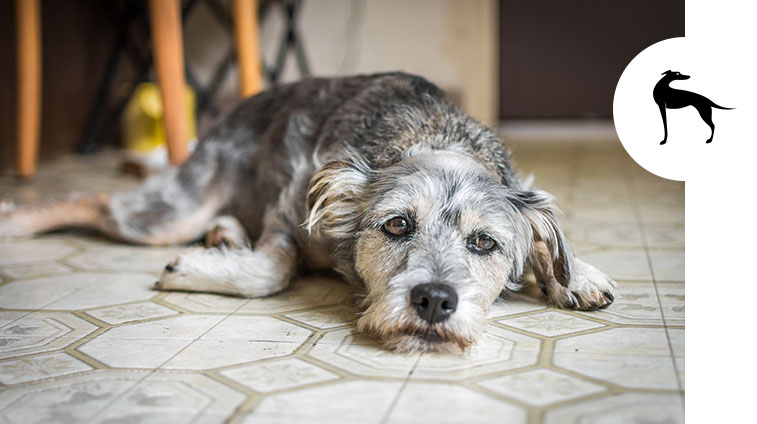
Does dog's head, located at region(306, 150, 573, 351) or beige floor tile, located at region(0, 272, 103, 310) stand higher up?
dog's head, located at region(306, 150, 573, 351)

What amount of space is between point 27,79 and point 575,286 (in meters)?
4.32

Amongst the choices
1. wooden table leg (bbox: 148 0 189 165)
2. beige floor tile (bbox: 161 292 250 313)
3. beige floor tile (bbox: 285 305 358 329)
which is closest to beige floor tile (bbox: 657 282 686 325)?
beige floor tile (bbox: 285 305 358 329)

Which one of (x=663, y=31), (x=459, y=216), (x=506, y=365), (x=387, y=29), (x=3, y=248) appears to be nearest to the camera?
(x=506, y=365)

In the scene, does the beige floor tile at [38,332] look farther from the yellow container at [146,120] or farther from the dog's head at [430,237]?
the yellow container at [146,120]

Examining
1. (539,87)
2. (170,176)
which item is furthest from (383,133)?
(539,87)

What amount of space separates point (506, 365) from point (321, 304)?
2.90 feet

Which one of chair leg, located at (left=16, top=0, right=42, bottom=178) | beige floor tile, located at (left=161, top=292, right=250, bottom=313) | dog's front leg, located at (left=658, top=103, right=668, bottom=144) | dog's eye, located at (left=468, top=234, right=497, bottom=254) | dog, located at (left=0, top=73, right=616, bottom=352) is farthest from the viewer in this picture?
chair leg, located at (left=16, top=0, right=42, bottom=178)

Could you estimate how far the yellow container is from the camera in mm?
6918

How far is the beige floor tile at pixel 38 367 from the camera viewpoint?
2.03 m

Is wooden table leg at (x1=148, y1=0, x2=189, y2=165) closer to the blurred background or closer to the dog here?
the dog

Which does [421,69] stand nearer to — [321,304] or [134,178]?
[134,178]

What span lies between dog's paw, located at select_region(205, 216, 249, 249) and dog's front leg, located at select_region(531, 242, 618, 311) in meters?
1.34

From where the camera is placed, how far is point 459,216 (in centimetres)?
236

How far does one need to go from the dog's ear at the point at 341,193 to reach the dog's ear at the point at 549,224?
0.53 meters
